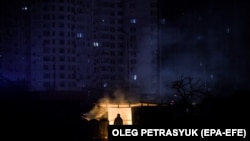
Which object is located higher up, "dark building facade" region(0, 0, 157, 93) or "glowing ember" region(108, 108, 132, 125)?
"dark building facade" region(0, 0, 157, 93)

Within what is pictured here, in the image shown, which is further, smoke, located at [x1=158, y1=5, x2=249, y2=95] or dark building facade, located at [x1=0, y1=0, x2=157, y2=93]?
dark building facade, located at [x1=0, y1=0, x2=157, y2=93]

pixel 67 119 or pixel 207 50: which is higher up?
pixel 207 50

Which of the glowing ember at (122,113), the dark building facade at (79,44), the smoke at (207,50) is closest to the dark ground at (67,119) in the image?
the glowing ember at (122,113)

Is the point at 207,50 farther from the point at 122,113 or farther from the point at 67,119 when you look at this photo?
the point at 122,113

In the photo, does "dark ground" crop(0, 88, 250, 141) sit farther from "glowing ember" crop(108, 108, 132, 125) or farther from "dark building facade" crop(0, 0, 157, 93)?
"dark building facade" crop(0, 0, 157, 93)

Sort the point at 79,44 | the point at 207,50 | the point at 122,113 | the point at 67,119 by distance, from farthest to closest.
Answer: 1. the point at 79,44
2. the point at 207,50
3. the point at 67,119
4. the point at 122,113

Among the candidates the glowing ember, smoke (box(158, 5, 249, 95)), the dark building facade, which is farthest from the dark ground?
the dark building facade

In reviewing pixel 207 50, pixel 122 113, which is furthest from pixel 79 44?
pixel 122 113

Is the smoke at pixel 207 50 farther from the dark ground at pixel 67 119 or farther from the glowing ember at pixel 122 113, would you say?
the glowing ember at pixel 122 113

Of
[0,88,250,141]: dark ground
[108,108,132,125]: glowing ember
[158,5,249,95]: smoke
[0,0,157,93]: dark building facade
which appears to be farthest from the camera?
[0,0,157,93]: dark building facade

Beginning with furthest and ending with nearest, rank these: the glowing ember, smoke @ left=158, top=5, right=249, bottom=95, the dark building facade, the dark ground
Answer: the dark building facade < smoke @ left=158, top=5, right=249, bottom=95 < the glowing ember < the dark ground

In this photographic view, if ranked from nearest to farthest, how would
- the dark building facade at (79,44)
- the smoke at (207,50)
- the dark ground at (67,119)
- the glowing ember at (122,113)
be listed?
the dark ground at (67,119), the glowing ember at (122,113), the smoke at (207,50), the dark building facade at (79,44)

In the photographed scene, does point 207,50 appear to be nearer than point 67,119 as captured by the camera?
No

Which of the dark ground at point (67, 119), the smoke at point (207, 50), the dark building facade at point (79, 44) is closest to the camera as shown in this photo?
the dark ground at point (67, 119)
